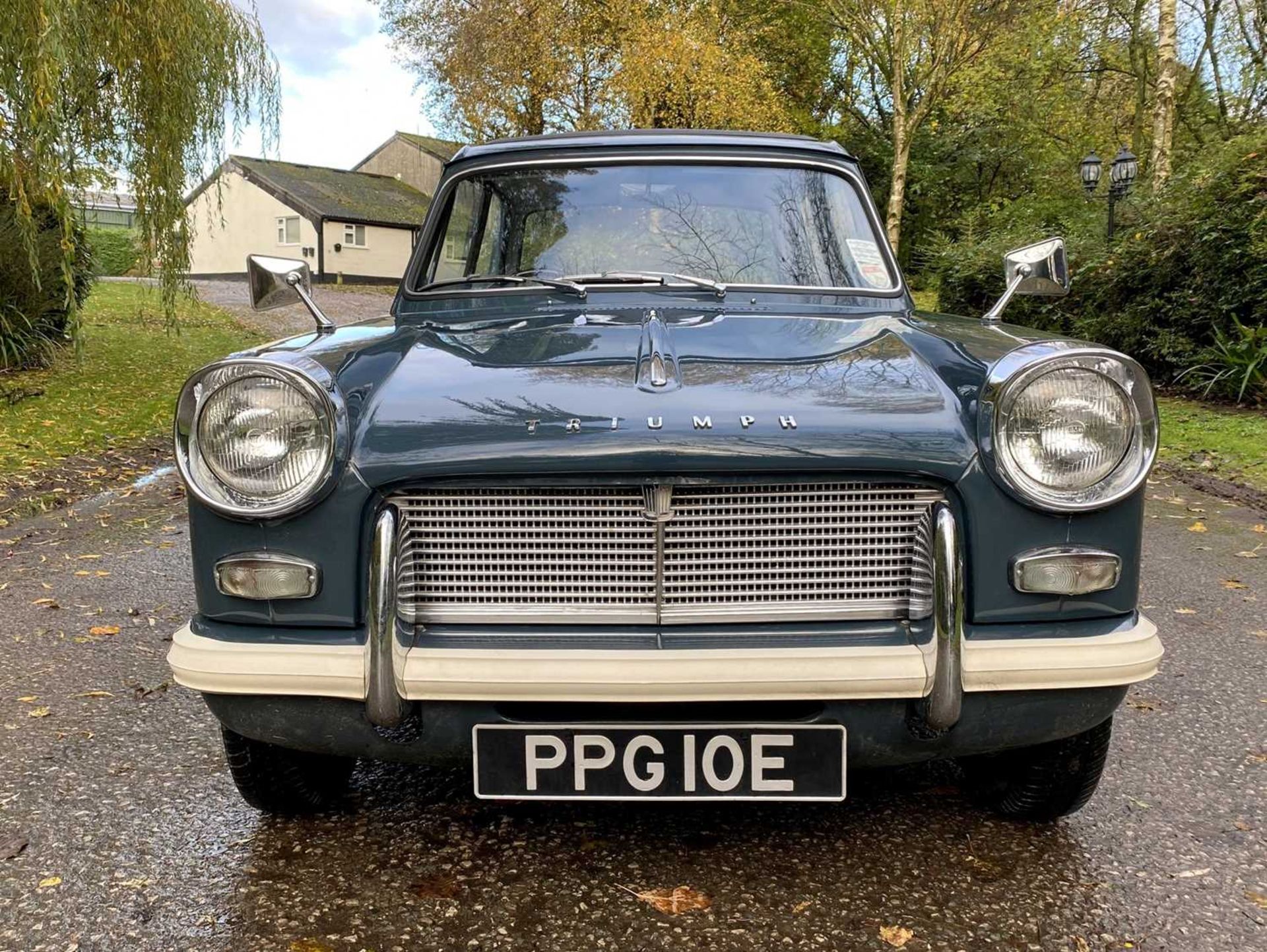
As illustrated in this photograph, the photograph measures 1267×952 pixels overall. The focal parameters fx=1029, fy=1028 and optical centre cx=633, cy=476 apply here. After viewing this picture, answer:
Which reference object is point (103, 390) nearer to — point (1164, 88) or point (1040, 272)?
point (1040, 272)

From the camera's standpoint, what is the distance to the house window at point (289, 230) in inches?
1395

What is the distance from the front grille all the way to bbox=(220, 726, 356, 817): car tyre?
0.60m

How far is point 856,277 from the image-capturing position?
304 centimetres

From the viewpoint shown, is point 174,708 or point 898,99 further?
point 898,99

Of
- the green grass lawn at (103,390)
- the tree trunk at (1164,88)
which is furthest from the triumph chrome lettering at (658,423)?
the tree trunk at (1164,88)

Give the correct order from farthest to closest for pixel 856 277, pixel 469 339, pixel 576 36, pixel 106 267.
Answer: pixel 106 267
pixel 576 36
pixel 856 277
pixel 469 339

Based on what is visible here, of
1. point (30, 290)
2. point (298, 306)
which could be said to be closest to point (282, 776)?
point (30, 290)

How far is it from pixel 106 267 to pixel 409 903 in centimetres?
3704

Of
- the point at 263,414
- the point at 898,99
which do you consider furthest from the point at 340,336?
the point at 898,99

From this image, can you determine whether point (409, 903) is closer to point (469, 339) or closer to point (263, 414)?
point (263, 414)

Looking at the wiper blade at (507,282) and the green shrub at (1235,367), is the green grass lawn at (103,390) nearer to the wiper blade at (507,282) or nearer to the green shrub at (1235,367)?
the wiper blade at (507,282)

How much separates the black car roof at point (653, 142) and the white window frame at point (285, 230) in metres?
34.3

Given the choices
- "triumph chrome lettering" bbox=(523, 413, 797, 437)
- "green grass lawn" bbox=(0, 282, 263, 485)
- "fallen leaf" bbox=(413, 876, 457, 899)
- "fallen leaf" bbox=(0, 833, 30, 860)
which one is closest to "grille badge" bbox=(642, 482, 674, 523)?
"triumph chrome lettering" bbox=(523, 413, 797, 437)

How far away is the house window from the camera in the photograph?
116ft
